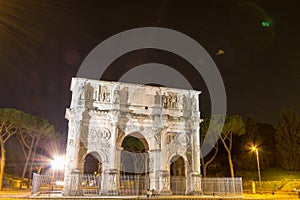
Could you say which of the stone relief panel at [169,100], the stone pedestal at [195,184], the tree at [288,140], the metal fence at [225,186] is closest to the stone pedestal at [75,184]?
the stone pedestal at [195,184]

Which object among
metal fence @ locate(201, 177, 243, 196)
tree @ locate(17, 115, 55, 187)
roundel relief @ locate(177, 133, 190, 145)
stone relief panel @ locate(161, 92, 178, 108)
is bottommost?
metal fence @ locate(201, 177, 243, 196)

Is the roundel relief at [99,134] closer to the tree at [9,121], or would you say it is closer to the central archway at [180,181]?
the central archway at [180,181]

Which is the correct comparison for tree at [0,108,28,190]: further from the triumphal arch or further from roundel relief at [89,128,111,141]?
roundel relief at [89,128,111,141]

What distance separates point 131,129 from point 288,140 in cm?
2152

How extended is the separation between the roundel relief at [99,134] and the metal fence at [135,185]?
10.3ft

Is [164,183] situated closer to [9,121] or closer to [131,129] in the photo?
[131,129]

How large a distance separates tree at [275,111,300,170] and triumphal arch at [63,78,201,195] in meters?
15.5

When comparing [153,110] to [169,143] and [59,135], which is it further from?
[59,135]

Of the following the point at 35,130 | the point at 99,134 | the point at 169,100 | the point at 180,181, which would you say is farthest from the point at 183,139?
the point at 35,130

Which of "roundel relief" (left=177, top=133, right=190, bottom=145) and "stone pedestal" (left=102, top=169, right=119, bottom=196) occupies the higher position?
"roundel relief" (left=177, top=133, right=190, bottom=145)

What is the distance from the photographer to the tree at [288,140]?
3362 cm

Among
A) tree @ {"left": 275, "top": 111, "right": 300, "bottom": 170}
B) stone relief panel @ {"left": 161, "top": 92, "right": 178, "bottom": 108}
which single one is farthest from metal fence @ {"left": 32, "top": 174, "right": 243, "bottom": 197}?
tree @ {"left": 275, "top": 111, "right": 300, "bottom": 170}

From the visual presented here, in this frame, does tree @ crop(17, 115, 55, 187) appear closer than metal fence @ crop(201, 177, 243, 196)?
No

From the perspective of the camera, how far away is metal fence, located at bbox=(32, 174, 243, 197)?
2083cm
